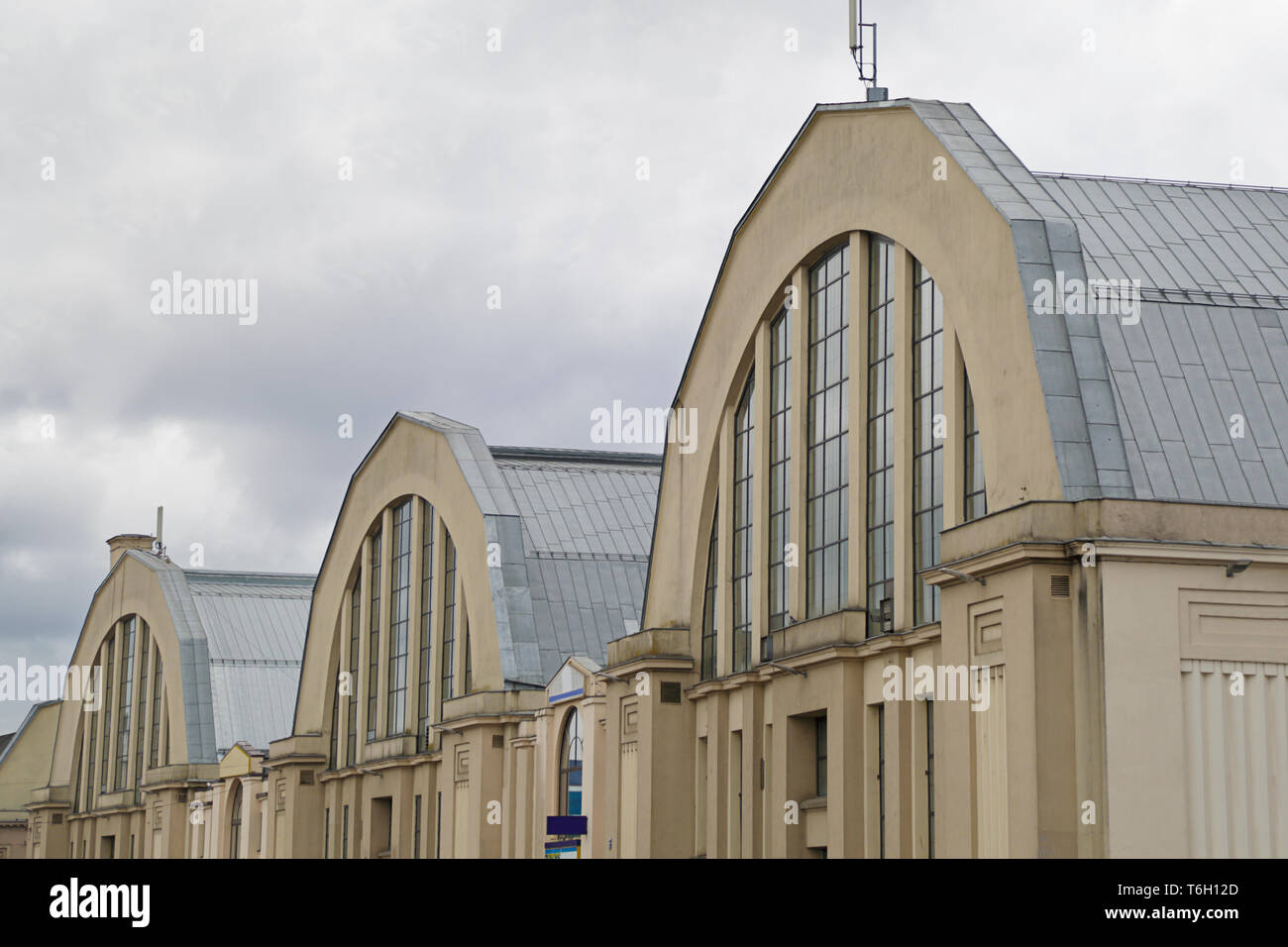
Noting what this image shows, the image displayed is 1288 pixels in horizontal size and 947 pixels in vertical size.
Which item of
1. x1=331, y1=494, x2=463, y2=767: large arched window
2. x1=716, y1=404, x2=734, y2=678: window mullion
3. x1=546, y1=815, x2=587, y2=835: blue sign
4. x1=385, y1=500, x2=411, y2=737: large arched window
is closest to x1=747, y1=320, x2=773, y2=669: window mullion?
x1=716, y1=404, x2=734, y2=678: window mullion

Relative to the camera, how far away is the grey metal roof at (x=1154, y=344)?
21312 mm

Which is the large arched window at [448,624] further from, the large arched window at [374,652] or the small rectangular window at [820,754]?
the small rectangular window at [820,754]

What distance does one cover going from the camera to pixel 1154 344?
22719 millimetres

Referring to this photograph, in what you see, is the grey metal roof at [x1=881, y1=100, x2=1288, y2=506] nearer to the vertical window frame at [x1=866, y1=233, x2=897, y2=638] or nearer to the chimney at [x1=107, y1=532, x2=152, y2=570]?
the vertical window frame at [x1=866, y1=233, x2=897, y2=638]

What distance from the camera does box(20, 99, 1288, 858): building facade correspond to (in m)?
20.0

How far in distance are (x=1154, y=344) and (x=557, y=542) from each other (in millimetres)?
23514

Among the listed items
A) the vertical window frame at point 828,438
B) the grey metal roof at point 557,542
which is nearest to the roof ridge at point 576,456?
the grey metal roof at point 557,542

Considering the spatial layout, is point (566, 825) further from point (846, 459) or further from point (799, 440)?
point (846, 459)

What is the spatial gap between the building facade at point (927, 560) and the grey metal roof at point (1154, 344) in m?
0.05


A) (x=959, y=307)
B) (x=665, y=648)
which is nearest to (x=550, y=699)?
(x=665, y=648)

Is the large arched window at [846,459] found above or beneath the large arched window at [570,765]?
above

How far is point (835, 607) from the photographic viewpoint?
28.1 metres

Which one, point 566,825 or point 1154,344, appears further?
point 566,825

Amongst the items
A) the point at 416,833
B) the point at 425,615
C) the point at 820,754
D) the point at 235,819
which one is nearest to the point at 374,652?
the point at 425,615
